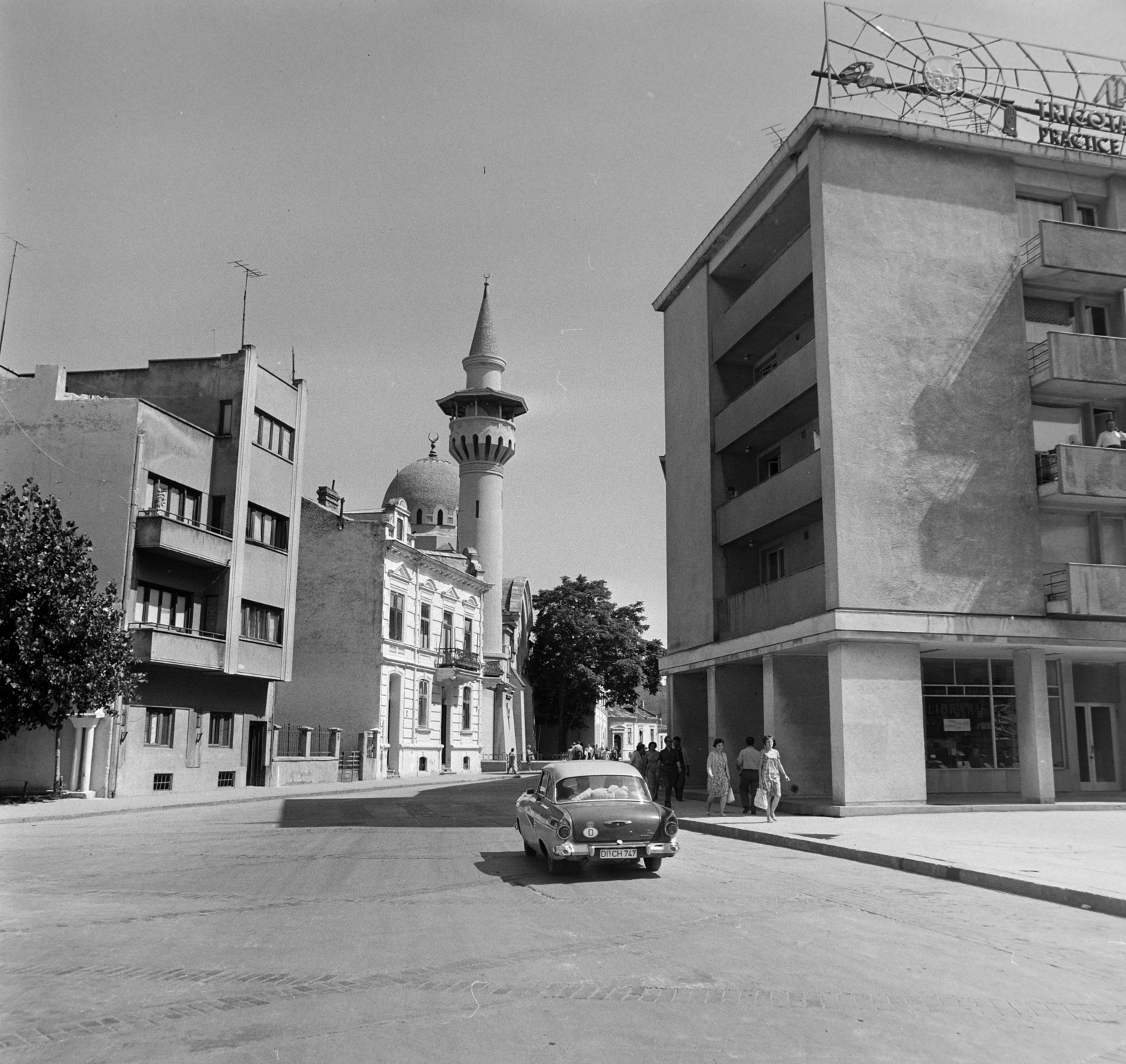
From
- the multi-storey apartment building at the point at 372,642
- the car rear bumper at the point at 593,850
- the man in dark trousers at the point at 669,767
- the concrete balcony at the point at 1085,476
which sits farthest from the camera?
the multi-storey apartment building at the point at 372,642

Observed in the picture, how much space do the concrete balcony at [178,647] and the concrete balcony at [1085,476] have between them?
78.7 ft

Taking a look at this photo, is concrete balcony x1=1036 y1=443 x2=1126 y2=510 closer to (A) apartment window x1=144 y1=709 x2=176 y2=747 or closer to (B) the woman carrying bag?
(B) the woman carrying bag

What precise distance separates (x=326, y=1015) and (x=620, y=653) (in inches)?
2672

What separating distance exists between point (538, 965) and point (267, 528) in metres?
31.7

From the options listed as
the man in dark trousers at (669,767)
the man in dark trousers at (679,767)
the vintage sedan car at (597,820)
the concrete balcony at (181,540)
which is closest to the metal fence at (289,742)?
the concrete balcony at (181,540)

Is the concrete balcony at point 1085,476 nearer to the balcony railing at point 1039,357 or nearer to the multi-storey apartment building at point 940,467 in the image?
the multi-storey apartment building at point 940,467

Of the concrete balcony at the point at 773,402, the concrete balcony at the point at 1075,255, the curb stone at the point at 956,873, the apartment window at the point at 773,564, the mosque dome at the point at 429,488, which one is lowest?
the curb stone at the point at 956,873

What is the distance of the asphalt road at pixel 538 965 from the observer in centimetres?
599

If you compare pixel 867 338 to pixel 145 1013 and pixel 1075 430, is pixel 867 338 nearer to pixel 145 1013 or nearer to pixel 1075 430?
pixel 1075 430

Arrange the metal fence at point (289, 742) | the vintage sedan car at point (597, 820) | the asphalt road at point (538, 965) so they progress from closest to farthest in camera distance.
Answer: the asphalt road at point (538, 965)
the vintage sedan car at point (597, 820)
the metal fence at point (289, 742)

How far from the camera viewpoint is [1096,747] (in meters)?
28.0

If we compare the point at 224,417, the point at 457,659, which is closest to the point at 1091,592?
the point at 224,417

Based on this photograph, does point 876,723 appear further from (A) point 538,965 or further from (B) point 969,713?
(A) point 538,965

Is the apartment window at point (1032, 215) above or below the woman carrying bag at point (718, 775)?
above
